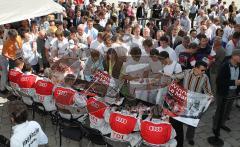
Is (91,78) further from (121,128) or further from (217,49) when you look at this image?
(217,49)

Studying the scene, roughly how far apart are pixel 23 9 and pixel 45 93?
2004 mm

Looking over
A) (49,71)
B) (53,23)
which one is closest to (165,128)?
(49,71)

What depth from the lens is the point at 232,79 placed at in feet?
23.2

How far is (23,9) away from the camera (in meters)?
7.54

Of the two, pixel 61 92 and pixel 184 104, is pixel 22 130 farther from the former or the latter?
pixel 184 104

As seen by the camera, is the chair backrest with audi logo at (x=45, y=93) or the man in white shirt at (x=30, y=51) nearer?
the chair backrest with audi logo at (x=45, y=93)

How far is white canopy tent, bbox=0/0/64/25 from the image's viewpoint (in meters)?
7.12

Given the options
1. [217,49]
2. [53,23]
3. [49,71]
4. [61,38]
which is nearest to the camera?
[49,71]

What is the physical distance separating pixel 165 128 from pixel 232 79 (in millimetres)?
2440

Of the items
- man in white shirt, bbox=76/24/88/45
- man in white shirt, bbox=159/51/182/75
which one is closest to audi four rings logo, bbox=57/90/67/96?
man in white shirt, bbox=159/51/182/75

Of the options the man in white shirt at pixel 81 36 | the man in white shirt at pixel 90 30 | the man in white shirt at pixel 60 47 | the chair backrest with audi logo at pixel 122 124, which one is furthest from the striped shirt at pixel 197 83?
the man in white shirt at pixel 90 30

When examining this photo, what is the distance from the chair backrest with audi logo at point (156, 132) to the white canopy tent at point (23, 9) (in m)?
3.59

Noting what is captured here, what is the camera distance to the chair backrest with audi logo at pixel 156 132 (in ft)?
17.5

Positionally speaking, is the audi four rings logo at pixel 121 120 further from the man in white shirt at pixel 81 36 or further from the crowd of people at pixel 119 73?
the man in white shirt at pixel 81 36
